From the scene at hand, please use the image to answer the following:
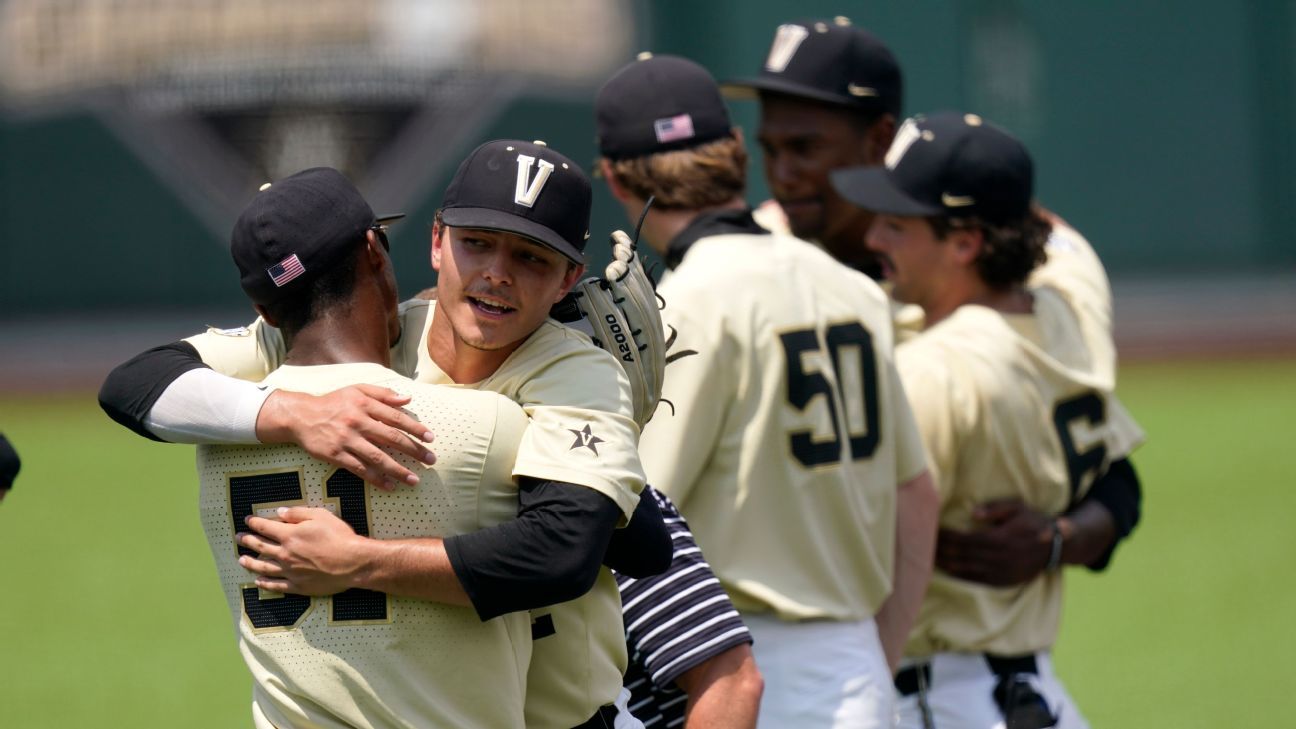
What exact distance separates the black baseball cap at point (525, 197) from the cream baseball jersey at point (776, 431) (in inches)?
32.3

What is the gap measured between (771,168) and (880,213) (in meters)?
0.61

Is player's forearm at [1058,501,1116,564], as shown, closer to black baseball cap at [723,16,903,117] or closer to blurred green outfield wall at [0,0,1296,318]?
black baseball cap at [723,16,903,117]

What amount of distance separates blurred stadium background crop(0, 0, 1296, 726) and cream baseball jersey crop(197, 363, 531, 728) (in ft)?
32.6

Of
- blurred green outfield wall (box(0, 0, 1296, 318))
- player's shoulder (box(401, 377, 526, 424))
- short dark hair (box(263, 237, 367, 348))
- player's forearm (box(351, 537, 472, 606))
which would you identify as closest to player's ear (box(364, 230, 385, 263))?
short dark hair (box(263, 237, 367, 348))

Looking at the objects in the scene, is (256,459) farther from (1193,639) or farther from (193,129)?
(193,129)

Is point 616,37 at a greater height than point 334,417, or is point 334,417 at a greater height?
point 334,417

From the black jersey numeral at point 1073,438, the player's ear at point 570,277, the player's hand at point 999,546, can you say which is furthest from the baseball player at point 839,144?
the player's ear at point 570,277

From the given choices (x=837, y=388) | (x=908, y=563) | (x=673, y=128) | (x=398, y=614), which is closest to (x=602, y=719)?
(x=398, y=614)

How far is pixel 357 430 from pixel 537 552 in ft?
0.99

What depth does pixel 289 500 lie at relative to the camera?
2.35 meters

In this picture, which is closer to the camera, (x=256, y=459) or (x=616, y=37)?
(x=256, y=459)

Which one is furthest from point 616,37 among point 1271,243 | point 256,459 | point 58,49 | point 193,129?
point 256,459

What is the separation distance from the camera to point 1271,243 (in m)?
21.4

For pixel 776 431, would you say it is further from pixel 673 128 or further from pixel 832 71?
pixel 832 71
